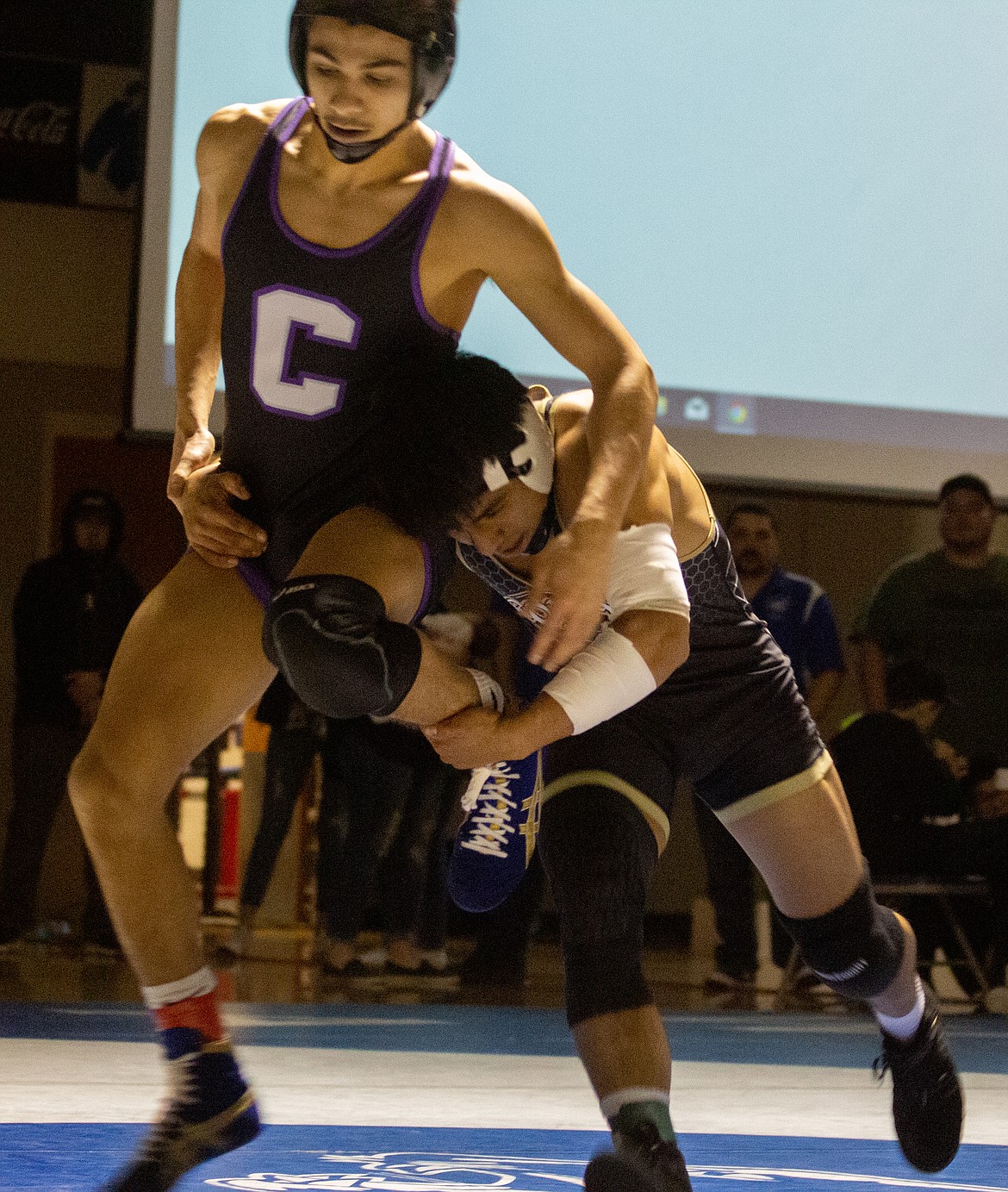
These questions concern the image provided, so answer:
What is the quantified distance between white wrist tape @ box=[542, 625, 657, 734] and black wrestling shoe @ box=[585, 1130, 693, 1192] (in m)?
0.49

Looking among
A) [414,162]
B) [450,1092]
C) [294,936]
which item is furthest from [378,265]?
[294,936]

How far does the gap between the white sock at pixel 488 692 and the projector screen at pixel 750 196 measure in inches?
102

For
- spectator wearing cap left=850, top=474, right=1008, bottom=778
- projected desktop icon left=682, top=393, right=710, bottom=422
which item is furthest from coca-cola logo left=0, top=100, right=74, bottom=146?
spectator wearing cap left=850, top=474, right=1008, bottom=778

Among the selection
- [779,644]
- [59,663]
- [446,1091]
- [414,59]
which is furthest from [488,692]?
[59,663]

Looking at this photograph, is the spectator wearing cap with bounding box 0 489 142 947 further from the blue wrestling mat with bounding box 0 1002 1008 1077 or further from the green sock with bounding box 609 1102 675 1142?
the green sock with bounding box 609 1102 675 1142

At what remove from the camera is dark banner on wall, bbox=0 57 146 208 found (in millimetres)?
7535

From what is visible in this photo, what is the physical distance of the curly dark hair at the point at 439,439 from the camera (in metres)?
2.04

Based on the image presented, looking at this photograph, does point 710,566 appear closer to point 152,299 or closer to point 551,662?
point 551,662

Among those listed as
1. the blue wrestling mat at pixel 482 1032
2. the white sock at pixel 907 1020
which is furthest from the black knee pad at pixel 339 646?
the blue wrestling mat at pixel 482 1032

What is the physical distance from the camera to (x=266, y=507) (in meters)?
2.25

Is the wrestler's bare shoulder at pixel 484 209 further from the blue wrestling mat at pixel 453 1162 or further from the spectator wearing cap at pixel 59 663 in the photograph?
the spectator wearing cap at pixel 59 663

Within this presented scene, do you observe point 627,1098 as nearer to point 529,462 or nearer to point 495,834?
point 495,834

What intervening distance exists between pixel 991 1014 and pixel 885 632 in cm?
124

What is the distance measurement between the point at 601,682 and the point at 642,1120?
0.52 meters
